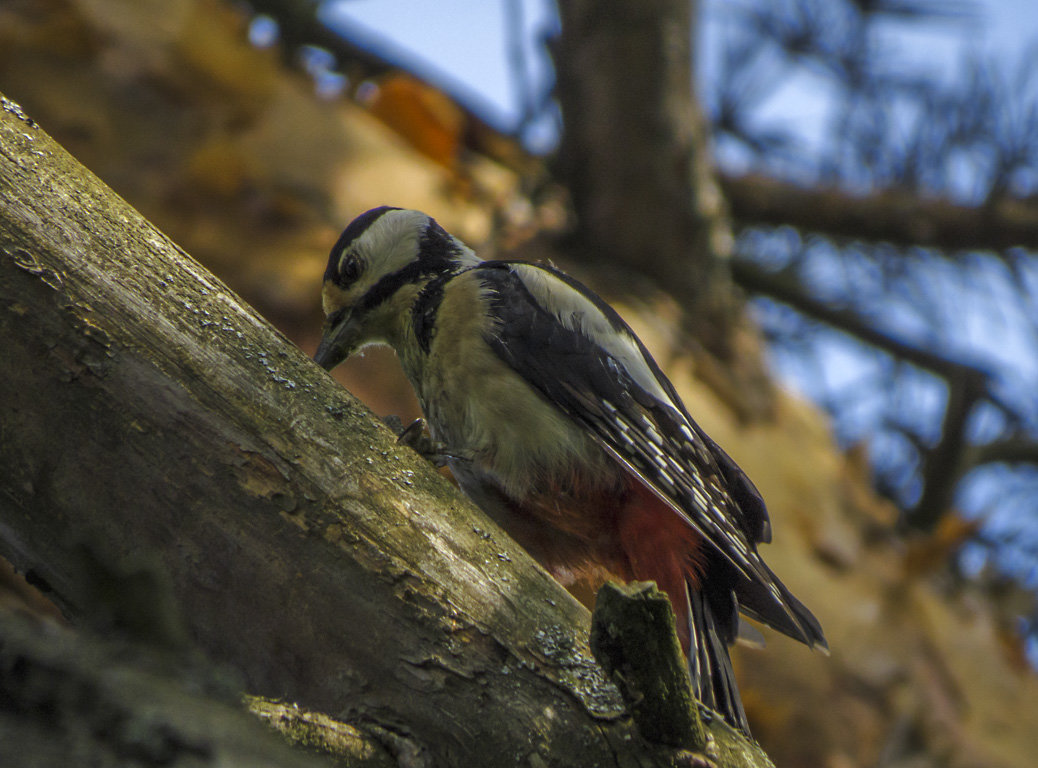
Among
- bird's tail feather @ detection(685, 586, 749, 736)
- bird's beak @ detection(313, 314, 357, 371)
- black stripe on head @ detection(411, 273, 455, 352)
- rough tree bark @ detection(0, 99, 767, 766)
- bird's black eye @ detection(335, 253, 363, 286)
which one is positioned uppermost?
rough tree bark @ detection(0, 99, 767, 766)

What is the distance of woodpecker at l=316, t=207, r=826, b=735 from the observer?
1.93 m

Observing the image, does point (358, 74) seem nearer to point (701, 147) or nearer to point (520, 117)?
point (520, 117)

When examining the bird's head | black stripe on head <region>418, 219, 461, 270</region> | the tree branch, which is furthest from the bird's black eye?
the tree branch

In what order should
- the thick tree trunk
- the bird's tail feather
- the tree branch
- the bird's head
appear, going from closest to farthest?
the bird's tail feather
the bird's head
the thick tree trunk
the tree branch

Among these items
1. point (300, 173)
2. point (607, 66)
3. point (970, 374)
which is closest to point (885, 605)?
point (970, 374)

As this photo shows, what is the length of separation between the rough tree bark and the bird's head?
43.7 inches

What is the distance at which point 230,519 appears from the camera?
122 cm

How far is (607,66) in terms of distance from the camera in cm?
408

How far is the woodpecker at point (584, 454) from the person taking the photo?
6.33ft

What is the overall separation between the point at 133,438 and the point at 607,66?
3.29 meters

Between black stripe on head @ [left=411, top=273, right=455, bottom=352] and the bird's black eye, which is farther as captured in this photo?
the bird's black eye

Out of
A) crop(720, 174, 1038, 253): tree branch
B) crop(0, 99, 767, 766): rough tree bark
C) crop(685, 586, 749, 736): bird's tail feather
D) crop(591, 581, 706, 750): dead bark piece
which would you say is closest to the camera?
crop(591, 581, 706, 750): dead bark piece

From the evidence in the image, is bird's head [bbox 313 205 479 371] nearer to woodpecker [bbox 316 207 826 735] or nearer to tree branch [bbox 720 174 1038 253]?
woodpecker [bbox 316 207 826 735]

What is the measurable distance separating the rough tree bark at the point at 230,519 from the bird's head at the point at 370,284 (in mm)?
1111
